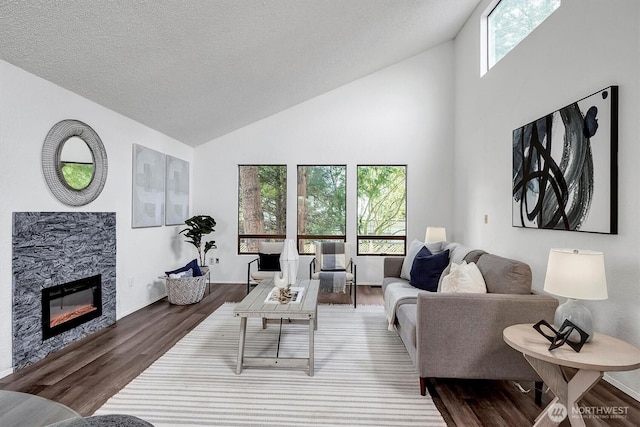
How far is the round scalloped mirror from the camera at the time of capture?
9.89ft

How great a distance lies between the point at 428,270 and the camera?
356cm

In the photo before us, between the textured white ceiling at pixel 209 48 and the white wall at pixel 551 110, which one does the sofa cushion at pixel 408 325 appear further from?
the textured white ceiling at pixel 209 48

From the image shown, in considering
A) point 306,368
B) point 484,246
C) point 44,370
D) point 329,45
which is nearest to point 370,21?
point 329,45

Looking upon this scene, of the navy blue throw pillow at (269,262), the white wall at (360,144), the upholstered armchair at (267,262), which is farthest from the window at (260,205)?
the navy blue throw pillow at (269,262)

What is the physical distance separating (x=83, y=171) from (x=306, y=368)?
9.43 ft

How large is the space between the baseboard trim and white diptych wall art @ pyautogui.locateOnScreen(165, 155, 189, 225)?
5145mm

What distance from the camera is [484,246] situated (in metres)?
4.63

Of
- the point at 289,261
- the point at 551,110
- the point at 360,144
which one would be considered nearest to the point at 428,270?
the point at 289,261

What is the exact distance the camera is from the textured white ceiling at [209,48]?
243cm

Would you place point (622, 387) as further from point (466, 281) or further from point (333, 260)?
point (333, 260)

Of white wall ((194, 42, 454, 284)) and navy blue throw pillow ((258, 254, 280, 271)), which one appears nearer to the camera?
navy blue throw pillow ((258, 254, 280, 271))

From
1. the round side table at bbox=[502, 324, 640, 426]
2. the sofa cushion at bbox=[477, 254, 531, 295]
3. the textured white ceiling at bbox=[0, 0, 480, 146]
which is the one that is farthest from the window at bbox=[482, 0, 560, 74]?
the round side table at bbox=[502, 324, 640, 426]

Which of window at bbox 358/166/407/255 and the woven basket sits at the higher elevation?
window at bbox 358/166/407/255

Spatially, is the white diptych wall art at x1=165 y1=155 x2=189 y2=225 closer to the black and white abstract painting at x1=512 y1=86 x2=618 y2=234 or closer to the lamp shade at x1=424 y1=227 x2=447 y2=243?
the lamp shade at x1=424 y1=227 x2=447 y2=243
